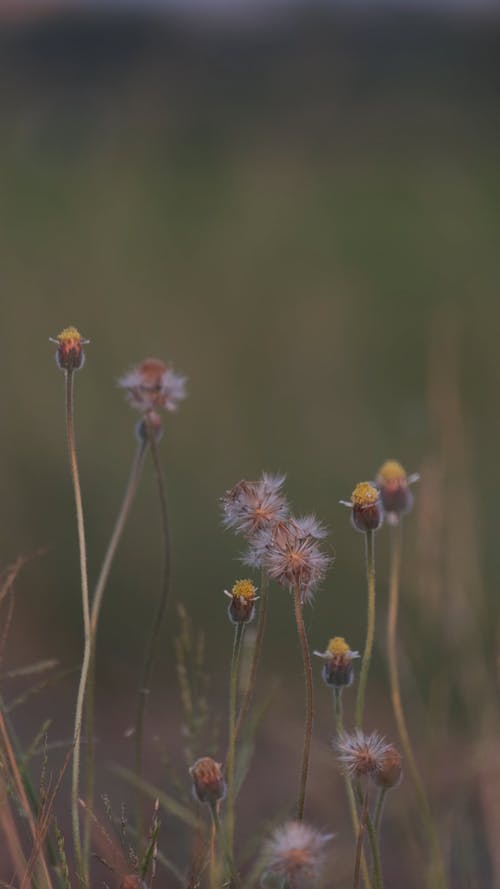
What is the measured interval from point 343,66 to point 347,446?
422cm

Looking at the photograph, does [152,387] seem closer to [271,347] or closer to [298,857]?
[298,857]

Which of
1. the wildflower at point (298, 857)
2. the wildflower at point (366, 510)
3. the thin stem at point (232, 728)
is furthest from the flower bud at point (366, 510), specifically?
the wildflower at point (298, 857)

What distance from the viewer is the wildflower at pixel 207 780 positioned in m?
0.83

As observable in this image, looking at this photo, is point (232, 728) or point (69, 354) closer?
point (232, 728)

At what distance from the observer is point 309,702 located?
816mm

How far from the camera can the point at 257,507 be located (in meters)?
0.90

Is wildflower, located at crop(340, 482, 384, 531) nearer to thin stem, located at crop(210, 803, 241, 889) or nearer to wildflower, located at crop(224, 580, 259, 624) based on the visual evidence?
wildflower, located at crop(224, 580, 259, 624)

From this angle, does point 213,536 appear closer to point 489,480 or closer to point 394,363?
point 489,480

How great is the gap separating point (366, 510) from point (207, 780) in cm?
22

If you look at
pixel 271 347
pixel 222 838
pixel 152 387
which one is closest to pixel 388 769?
pixel 222 838

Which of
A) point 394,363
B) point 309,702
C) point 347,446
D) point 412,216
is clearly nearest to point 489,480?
point 347,446

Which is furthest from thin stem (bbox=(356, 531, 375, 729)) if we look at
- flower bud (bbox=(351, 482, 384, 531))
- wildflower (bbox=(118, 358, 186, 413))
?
wildflower (bbox=(118, 358, 186, 413))

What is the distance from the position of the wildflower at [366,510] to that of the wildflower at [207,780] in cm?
19

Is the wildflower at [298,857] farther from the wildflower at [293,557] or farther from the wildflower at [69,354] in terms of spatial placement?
the wildflower at [69,354]
